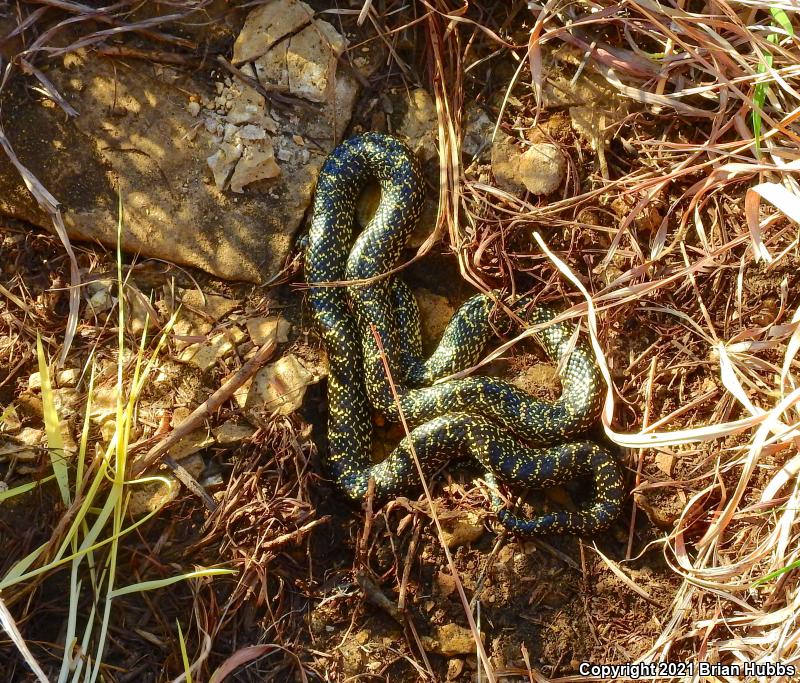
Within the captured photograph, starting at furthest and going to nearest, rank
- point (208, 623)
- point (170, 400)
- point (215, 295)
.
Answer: point (215, 295) → point (170, 400) → point (208, 623)

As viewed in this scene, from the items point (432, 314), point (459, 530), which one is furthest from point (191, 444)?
point (432, 314)

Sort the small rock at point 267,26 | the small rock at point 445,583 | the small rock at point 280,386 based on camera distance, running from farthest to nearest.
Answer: the small rock at point 267,26
the small rock at point 280,386
the small rock at point 445,583

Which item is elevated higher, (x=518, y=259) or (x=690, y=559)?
(x=518, y=259)

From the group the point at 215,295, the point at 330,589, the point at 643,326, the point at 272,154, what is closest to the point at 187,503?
the point at 330,589

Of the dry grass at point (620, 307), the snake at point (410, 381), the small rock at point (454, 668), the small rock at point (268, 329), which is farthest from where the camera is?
the small rock at point (268, 329)

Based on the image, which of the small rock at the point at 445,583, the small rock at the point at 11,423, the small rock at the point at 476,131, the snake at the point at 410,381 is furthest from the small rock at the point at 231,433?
the small rock at the point at 476,131

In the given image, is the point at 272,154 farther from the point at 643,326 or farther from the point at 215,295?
the point at 643,326

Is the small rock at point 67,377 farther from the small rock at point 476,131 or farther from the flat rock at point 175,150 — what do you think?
the small rock at point 476,131
